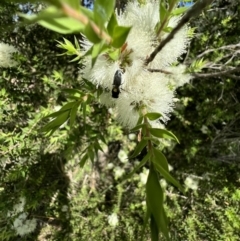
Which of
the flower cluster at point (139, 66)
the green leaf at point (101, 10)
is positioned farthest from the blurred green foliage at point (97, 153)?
the green leaf at point (101, 10)

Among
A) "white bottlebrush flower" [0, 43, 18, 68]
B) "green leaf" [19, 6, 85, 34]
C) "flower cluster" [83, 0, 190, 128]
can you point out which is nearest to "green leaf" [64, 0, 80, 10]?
"green leaf" [19, 6, 85, 34]

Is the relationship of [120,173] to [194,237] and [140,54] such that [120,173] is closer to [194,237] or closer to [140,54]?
[194,237]

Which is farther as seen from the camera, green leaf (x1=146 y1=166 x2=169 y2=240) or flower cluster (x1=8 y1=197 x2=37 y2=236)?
flower cluster (x1=8 y1=197 x2=37 y2=236)

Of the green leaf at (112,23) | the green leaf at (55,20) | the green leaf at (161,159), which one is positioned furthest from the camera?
the green leaf at (161,159)

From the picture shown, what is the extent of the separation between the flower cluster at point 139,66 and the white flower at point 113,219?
3.48 ft

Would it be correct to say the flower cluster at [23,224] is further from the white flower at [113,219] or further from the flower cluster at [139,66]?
the flower cluster at [139,66]

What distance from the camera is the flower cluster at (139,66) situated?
1.73 ft

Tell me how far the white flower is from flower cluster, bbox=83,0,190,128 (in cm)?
106

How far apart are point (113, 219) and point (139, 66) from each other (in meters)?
1.22

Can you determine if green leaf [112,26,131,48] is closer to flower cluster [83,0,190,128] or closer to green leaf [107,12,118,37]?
green leaf [107,12,118,37]

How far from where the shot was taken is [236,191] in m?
1.41

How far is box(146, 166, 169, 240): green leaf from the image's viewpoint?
429 mm

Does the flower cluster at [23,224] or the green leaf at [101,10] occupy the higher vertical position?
the flower cluster at [23,224]

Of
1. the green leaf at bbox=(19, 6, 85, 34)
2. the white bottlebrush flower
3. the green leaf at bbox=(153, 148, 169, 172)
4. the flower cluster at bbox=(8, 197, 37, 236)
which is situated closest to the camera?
the green leaf at bbox=(19, 6, 85, 34)
